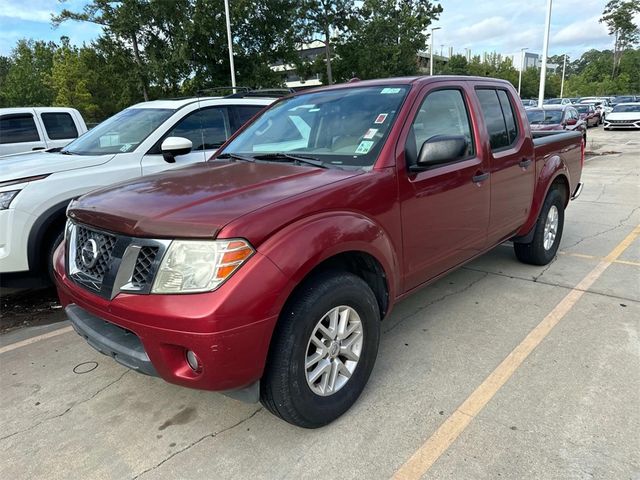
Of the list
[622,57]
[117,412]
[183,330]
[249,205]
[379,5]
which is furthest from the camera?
A: [622,57]

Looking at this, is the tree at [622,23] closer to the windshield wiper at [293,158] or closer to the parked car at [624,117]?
the parked car at [624,117]

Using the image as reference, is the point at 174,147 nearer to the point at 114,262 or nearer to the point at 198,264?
the point at 114,262

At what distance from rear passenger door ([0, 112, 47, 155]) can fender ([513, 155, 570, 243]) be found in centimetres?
820

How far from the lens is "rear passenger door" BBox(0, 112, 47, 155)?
850 cm

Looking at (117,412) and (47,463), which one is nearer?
(47,463)

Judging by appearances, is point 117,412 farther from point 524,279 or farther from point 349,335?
point 524,279

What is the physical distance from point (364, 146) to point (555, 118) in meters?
15.7

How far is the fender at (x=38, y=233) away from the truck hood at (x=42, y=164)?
0.38m

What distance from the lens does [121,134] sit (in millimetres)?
5301

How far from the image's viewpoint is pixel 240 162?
11.2 feet

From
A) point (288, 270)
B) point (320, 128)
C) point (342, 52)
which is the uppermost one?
point (342, 52)

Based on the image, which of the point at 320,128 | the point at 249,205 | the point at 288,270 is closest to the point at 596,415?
the point at 288,270

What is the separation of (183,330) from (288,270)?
53cm

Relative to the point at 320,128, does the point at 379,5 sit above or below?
above
